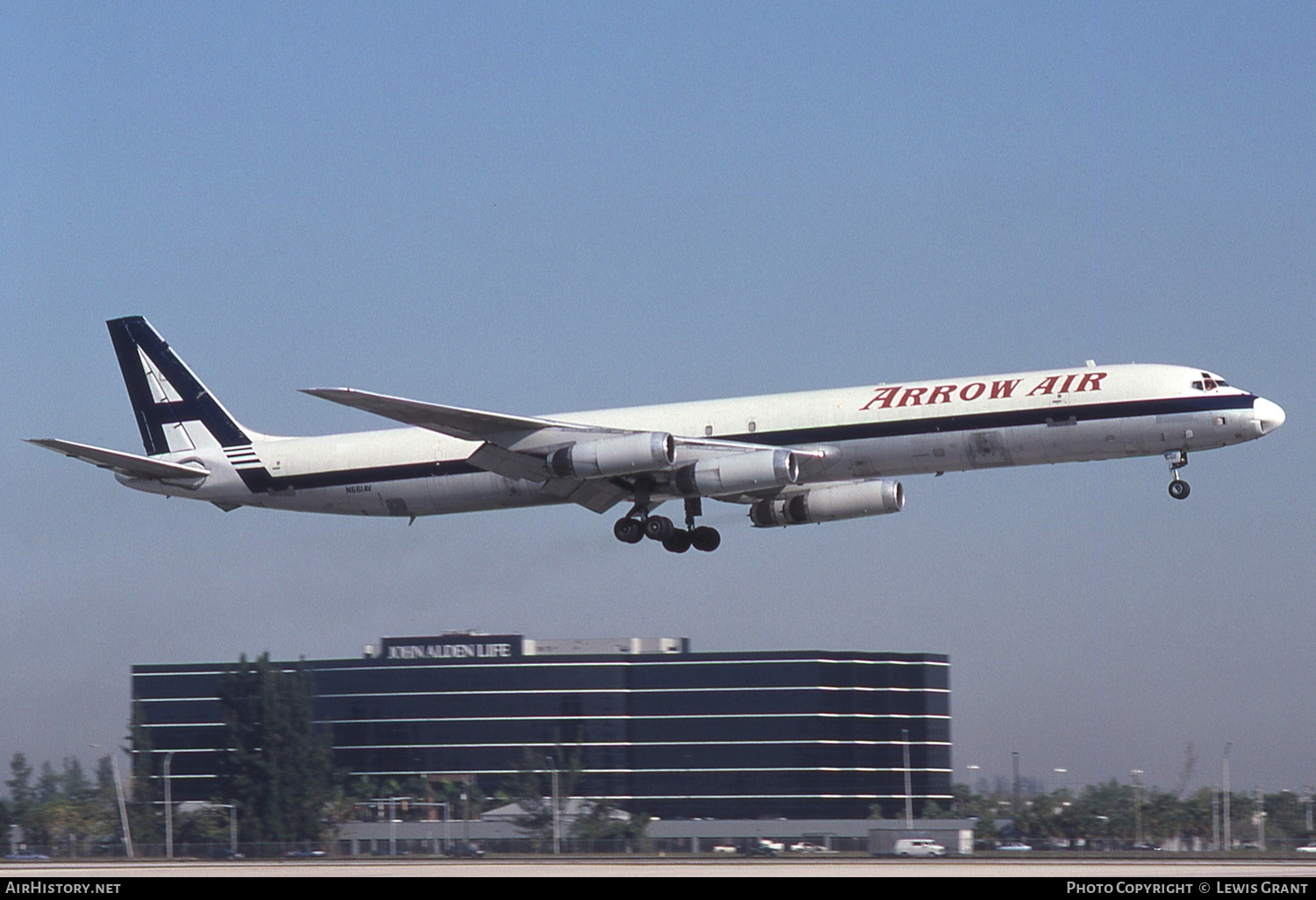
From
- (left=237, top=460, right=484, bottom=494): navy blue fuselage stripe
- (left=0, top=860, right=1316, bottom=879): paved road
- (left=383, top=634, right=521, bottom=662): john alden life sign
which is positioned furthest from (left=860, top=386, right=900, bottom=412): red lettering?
(left=383, top=634, right=521, bottom=662): john alden life sign

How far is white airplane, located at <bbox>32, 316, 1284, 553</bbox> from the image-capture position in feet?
153

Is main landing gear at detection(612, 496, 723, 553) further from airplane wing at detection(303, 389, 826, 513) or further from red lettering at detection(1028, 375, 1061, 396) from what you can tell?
red lettering at detection(1028, 375, 1061, 396)

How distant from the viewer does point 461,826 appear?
99.3 meters

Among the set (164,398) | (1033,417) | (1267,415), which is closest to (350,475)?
(164,398)

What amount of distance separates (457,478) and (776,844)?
148ft

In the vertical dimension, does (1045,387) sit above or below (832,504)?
above

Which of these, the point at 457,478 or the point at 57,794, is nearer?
the point at 457,478

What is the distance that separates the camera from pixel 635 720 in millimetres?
105500

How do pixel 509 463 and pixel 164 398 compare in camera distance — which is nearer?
pixel 509 463

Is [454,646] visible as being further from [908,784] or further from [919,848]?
[919,848]

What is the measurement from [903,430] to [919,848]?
101ft

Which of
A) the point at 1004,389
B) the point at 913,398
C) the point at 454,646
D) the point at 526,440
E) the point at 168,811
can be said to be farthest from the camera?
the point at 454,646
